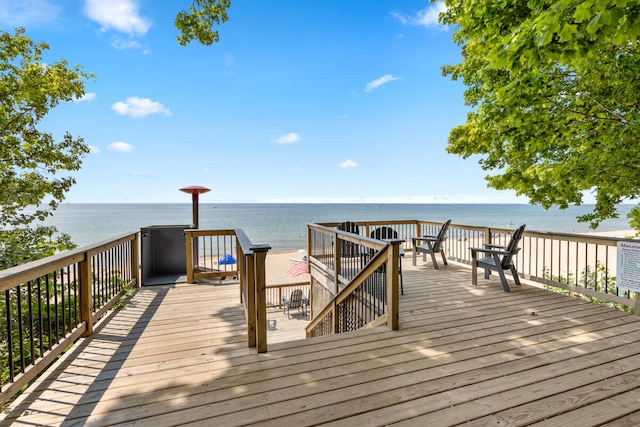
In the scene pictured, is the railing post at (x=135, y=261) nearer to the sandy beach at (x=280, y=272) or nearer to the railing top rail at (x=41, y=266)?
the railing top rail at (x=41, y=266)

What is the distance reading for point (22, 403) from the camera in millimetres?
1818

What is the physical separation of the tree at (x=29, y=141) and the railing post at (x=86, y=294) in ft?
10.4

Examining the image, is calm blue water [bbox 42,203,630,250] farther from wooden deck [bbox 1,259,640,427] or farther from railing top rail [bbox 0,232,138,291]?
wooden deck [bbox 1,259,640,427]

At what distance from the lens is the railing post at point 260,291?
2393 mm

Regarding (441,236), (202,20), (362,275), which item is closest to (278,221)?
(441,236)

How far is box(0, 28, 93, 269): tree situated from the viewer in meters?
5.41

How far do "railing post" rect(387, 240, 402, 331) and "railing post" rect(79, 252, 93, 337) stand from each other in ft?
10.4

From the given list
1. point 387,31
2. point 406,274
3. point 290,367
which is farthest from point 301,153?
point 290,367

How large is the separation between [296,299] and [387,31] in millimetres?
10533

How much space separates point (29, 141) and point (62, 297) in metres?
5.41

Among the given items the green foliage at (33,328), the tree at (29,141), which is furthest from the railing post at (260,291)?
the tree at (29,141)

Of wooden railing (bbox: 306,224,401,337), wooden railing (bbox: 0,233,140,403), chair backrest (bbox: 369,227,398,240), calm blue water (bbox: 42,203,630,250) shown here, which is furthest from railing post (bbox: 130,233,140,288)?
calm blue water (bbox: 42,203,630,250)

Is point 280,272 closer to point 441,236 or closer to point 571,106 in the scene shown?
point 441,236

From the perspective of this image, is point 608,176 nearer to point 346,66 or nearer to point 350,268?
point 350,268
